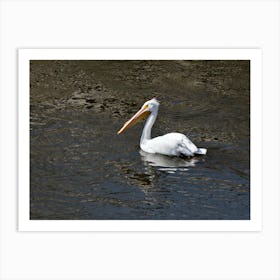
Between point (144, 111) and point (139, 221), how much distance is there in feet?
6.67

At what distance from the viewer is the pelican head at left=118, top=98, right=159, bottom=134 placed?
28.3 ft

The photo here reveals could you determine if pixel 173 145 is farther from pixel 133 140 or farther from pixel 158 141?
pixel 133 140

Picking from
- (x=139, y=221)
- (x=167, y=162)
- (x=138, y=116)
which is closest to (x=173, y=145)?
(x=167, y=162)

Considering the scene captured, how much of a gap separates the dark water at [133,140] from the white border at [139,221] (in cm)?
13

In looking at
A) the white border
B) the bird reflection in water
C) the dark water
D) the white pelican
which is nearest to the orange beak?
the white pelican

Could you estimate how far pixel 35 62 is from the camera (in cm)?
727

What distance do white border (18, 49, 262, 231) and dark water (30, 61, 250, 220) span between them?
13cm

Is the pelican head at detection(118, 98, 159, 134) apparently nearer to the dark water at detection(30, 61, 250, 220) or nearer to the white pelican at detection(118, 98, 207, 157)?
the white pelican at detection(118, 98, 207, 157)

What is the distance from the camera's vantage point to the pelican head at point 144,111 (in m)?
8.64

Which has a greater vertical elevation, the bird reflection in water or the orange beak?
the orange beak

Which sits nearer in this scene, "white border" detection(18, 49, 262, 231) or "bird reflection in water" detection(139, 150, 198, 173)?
"white border" detection(18, 49, 262, 231)

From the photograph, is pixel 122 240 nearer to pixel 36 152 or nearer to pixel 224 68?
pixel 36 152
